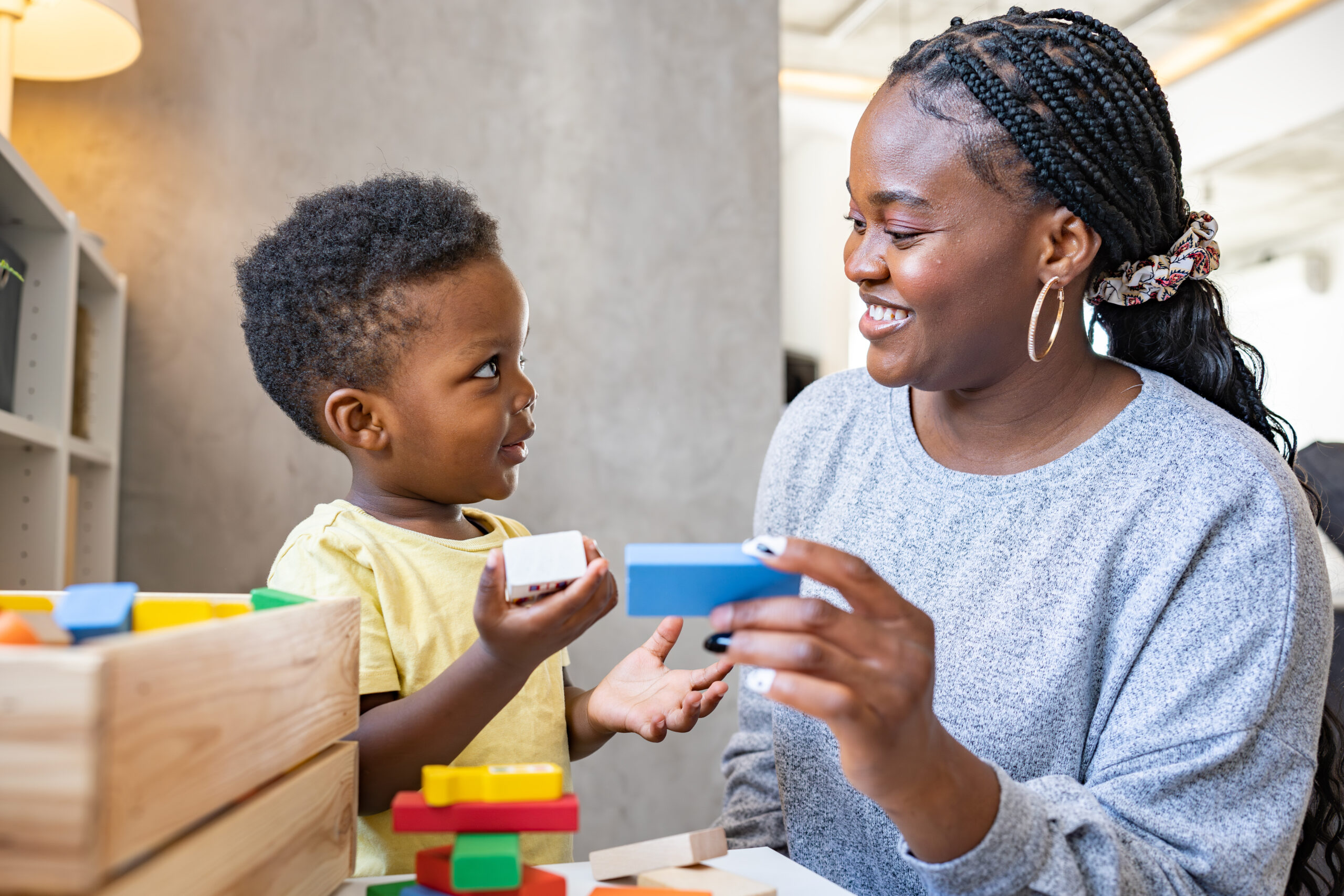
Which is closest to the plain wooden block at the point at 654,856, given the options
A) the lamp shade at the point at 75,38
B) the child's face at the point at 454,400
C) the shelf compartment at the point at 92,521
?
the child's face at the point at 454,400

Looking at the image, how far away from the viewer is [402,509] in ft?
3.58

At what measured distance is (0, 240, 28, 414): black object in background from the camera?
1381 millimetres

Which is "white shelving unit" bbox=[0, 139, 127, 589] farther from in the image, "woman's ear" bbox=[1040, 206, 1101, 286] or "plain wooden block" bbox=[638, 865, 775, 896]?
"woman's ear" bbox=[1040, 206, 1101, 286]

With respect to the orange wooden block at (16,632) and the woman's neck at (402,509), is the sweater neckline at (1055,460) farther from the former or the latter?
the orange wooden block at (16,632)

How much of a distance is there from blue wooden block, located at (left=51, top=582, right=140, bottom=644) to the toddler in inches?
13.4

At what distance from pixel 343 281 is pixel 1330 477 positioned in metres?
1.41

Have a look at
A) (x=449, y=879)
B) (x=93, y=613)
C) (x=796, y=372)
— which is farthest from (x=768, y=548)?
(x=796, y=372)

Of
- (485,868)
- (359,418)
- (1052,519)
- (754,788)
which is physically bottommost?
(754,788)

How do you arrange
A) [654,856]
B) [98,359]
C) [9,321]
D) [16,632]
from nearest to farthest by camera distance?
1. [16,632]
2. [654,856]
3. [9,321]
4. [98,359]

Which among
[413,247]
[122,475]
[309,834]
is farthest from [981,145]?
[122,475]

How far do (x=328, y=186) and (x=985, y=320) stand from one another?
1.60 metres

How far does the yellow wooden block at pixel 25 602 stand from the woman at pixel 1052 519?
53 cm

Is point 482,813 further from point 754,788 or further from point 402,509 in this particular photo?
point 754,788

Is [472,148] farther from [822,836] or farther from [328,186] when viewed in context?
[822,836]
